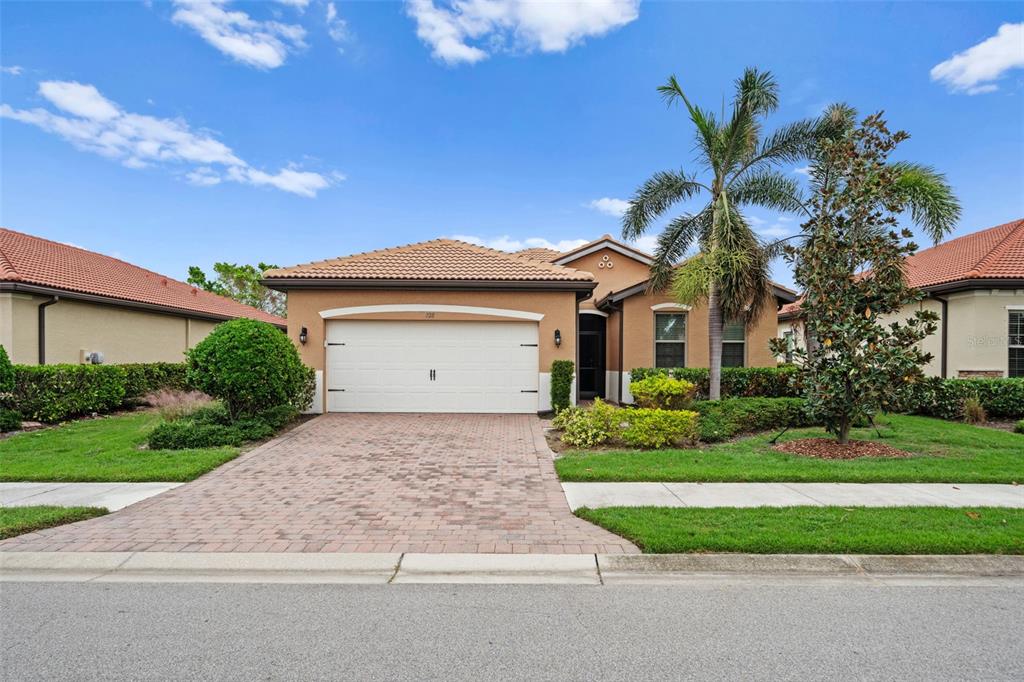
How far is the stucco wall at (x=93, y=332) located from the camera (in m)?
13.1

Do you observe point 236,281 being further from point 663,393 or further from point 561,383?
point 663,393

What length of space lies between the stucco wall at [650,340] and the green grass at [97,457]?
10733 mm

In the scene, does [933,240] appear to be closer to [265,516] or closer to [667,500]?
[667,500]

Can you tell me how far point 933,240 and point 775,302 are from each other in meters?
3.66

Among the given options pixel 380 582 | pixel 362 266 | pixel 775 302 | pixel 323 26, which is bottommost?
pixel 380 582

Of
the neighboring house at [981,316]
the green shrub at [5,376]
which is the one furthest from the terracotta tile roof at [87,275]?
the neighboring house at [981,316]

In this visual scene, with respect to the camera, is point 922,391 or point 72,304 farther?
point 72,304

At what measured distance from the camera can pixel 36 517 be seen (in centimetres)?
505

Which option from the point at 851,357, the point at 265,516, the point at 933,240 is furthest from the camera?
the point at 933,240

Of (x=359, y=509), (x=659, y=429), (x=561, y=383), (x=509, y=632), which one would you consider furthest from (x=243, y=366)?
(x=509, y=632)

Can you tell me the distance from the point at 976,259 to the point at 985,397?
509cm

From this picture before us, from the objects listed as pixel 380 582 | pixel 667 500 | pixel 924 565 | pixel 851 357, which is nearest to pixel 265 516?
pixel 380 582

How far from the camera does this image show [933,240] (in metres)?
11.8

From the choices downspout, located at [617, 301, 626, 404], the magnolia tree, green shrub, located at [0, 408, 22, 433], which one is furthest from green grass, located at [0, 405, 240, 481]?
downspout, located at [617, 301, 626, 404]
